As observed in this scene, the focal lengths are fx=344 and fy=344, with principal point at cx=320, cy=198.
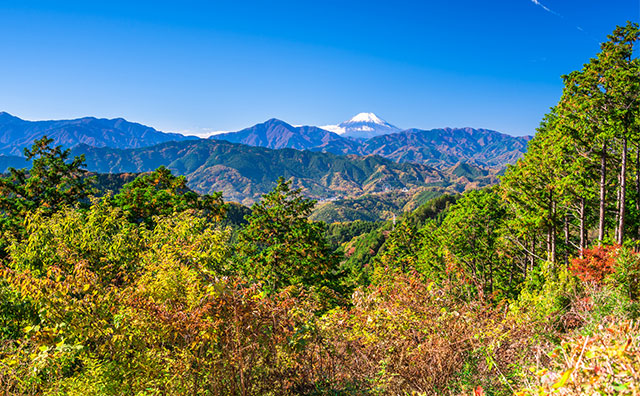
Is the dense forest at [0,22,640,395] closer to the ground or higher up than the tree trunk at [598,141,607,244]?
closer to the ground

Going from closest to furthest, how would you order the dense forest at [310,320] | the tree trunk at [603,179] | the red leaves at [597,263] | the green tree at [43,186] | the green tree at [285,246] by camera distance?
1. the dense forest at [310,320]
2. the red leaves at [597,263]
3. the tree trunk at [603,179]
4. the green tree at [285,246]
5. the green tree at [43,186]

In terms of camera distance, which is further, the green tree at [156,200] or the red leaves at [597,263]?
the green tree at [156,200]

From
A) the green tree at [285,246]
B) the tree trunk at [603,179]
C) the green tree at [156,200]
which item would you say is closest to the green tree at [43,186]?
the green tree at [156,200]

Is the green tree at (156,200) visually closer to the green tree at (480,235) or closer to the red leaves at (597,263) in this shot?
the red leaves at (597,263)

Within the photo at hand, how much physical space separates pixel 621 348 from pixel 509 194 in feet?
67.6

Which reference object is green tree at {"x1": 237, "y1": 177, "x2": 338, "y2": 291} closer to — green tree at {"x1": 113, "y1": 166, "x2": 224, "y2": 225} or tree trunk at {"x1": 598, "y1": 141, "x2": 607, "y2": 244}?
green tree at {"x1": 113, "y1": 166, "x2": 224, "y2": 225}

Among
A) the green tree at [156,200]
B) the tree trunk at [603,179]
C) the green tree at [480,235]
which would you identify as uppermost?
the tree trunk at [603,179]

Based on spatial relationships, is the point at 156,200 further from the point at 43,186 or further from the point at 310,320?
the point at 310,320

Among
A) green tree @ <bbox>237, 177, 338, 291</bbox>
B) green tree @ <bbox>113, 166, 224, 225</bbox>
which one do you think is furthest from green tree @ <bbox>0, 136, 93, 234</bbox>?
green tree @ <bbox>237, 177, 338, 291</bbox>

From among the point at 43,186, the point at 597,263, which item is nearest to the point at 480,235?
the point at 597,263

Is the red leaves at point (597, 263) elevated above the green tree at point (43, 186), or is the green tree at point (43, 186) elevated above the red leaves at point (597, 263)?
the green tree at point (43, 186)

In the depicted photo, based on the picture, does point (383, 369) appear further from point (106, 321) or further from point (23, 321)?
point (23, 321)

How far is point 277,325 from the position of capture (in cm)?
484

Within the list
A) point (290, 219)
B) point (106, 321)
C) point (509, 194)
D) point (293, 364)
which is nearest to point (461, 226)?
point (509, 194)
